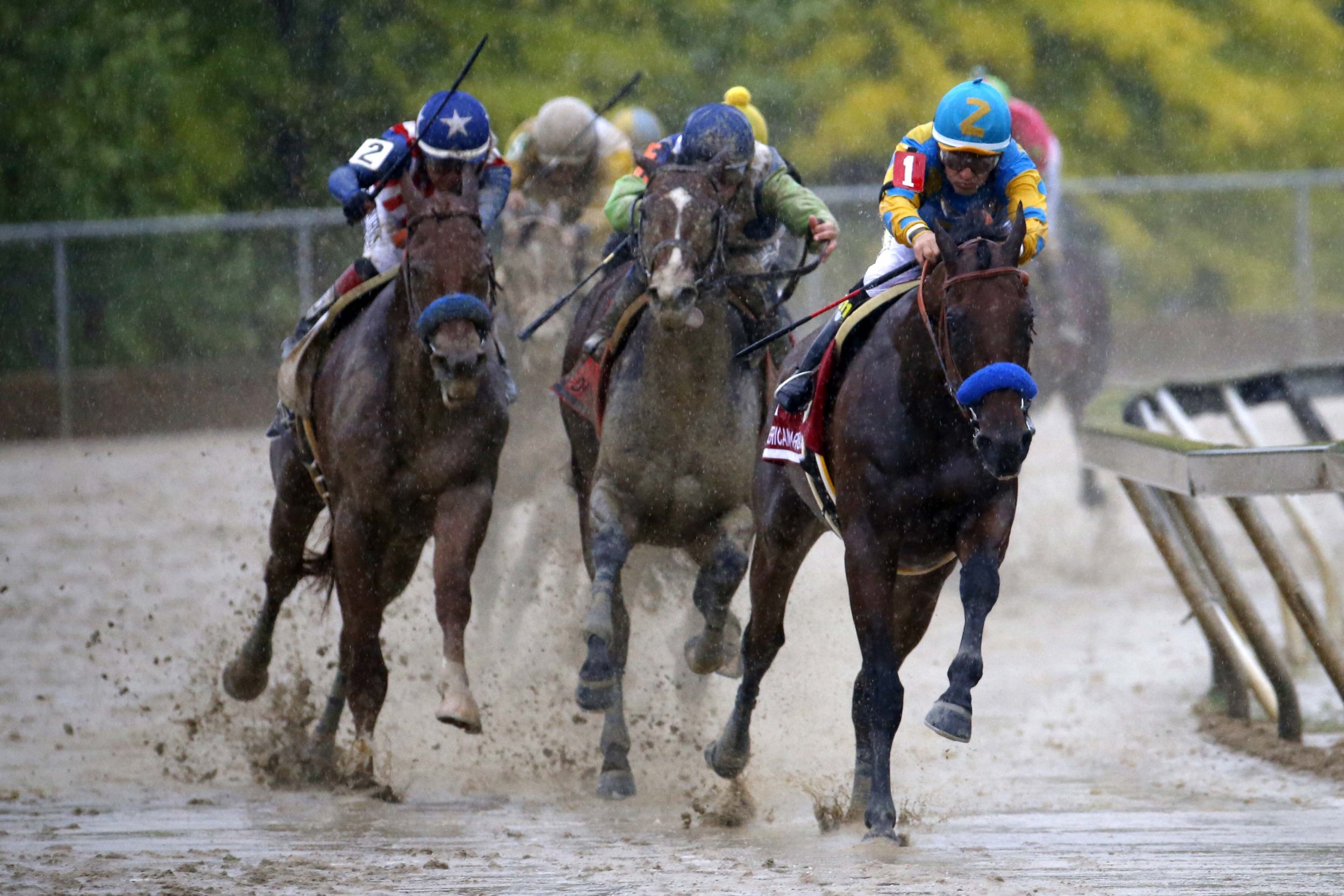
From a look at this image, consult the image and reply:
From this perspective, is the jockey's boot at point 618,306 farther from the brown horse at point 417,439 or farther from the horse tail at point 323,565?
the horse tail at point 323,565

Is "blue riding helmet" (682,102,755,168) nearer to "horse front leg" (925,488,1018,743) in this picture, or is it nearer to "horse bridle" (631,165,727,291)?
"horse bridle" (631,165,727,291)

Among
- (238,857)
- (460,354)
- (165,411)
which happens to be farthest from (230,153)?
(238,857)

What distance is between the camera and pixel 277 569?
28.0 feet

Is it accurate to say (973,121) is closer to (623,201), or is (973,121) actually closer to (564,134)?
(623,201)

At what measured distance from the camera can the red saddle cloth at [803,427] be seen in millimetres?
6621

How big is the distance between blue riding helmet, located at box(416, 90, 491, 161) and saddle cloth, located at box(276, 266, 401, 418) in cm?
63

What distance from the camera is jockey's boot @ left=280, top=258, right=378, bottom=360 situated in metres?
8.04

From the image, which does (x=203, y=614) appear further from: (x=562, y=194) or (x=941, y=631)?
(x=941, y=631)

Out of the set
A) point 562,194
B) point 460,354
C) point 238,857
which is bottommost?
point 238,857

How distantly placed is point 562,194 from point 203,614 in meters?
3.04

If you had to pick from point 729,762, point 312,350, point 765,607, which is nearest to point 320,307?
point 312,350

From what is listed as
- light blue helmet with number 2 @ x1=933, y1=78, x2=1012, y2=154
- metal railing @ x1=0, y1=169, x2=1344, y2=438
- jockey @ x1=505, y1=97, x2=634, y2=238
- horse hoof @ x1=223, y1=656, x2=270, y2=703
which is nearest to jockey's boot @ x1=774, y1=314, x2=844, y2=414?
light blue helmet with number 2 @ x1=933, y1=78, x2=1012, y2=154

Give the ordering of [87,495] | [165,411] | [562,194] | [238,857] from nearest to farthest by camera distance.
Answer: [238,857] < [562,194] < [87,495] < [165,411]

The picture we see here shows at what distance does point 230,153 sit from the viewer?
62.4 feet
